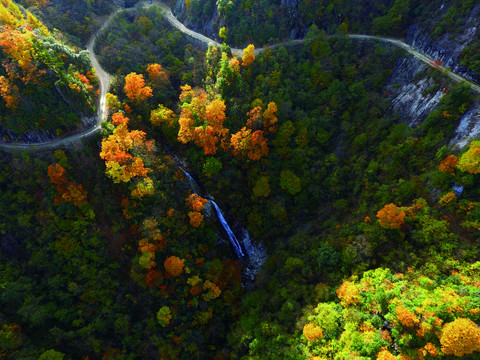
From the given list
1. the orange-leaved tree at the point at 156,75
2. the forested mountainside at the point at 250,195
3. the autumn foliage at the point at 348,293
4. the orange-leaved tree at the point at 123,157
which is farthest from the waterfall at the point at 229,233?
the orange-leaved tree at the point at 156,75

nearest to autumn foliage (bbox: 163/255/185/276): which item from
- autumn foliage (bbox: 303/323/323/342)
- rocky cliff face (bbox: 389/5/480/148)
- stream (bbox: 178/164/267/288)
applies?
stream (bbox: 178/164/267/288)

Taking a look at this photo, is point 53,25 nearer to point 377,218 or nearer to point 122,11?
point 122,11

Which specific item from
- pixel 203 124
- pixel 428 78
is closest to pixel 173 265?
pixel 203 124

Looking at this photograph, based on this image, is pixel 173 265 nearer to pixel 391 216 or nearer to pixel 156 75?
pixel 391 216

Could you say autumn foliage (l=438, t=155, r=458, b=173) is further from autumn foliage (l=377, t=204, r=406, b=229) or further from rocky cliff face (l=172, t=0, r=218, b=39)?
rocky cliff face (l=172, t=0, r=218, b=39)

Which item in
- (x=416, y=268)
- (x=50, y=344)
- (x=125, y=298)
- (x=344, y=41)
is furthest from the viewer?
(x=344, y=41)

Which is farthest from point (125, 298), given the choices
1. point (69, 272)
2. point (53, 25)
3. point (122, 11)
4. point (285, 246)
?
point (122, 11)
